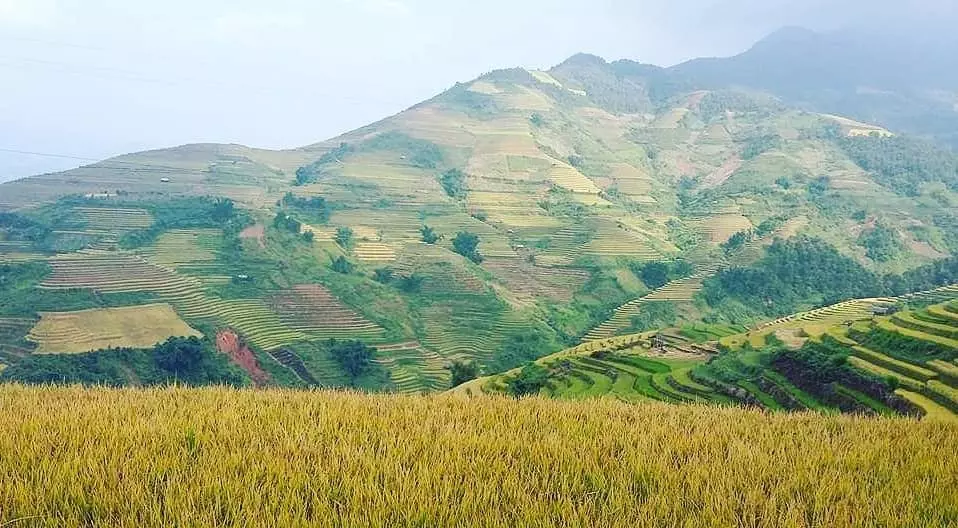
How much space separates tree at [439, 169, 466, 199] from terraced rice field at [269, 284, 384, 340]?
5762cm

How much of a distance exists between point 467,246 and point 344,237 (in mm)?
16995

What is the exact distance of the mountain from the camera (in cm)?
6003

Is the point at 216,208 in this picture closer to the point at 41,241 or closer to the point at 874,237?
the point at 41,241

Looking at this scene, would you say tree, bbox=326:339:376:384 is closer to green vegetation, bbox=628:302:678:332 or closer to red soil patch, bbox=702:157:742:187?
green vegetation, bbox=628:302:678:332

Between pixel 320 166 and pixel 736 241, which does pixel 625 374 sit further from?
pixel 320 166

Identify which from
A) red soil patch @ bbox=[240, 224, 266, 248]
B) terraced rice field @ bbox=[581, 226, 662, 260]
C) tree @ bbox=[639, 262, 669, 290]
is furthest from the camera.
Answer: terraced rice field @ bbox=[581, 226, 662, 260]

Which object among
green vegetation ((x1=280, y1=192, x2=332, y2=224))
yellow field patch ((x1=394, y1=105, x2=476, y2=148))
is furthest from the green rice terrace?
yellow field patch ((x1=394, y1=105, x2=476, y2=148))

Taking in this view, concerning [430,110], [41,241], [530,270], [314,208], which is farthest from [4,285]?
[430,110]

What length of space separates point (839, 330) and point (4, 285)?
68518mm

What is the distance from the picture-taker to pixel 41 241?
3172 inches

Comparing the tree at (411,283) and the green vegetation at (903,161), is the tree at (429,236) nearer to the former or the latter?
the tree at (411,283)

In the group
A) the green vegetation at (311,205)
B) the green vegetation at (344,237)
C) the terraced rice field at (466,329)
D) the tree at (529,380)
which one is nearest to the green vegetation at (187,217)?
the green vegetation at (311,205)

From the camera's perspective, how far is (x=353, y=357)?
197 ft

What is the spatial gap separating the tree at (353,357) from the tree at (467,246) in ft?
112
